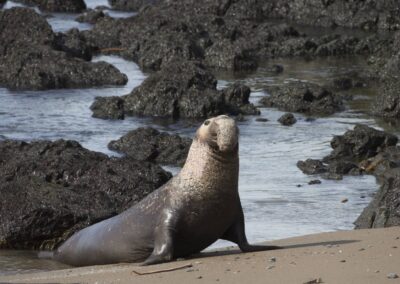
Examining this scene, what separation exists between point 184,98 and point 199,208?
10.4 metres

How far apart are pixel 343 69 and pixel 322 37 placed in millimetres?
3523

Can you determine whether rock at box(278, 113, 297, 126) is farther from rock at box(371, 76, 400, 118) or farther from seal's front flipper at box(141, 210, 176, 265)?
seal's front flipper at box(141, 210, 176, 265)

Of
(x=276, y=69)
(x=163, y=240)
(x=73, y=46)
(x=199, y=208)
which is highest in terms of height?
(x=199, y=208)

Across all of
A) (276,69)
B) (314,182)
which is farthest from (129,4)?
(314,182)

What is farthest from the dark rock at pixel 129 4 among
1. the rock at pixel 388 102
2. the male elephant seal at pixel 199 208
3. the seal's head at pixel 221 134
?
the seal's head at pixel 221 134

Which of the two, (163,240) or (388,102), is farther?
(388,102)

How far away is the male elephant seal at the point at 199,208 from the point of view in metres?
9.06

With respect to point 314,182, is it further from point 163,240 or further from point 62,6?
point 62,6

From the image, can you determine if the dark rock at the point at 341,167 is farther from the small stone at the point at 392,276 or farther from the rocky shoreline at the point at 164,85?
the small stone at the point at 392,276

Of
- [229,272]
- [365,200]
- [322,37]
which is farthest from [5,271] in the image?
[322,37]

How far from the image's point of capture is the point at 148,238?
9312mm

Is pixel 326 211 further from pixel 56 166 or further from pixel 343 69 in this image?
pixel 343 69

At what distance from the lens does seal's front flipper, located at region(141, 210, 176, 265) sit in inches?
350

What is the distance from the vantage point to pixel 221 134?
896 centimetres
